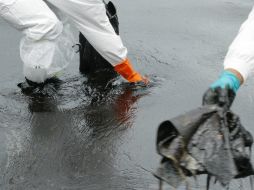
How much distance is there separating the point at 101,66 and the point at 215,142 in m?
2.96

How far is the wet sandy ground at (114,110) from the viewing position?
4062mm

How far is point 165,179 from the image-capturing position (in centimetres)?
298

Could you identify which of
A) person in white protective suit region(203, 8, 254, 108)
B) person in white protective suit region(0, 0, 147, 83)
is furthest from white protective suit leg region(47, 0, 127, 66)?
person in white protective suit region(203, 8, 254, 108)

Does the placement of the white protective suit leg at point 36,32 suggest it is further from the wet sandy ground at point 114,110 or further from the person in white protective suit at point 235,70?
the person in white protective suit at point 235,70

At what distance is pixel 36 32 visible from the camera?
5.02m

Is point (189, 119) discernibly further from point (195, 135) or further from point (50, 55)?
point (50, 55)

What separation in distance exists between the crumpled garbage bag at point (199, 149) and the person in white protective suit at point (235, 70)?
0.12m

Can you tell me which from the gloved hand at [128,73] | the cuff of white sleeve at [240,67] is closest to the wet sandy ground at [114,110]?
the gloved hand at [128,73]

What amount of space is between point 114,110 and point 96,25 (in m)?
0.81

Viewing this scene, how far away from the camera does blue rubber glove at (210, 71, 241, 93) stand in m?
3.21

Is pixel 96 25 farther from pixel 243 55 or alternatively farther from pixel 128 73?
pixel 243 55

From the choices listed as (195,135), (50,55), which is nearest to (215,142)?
(195,135)

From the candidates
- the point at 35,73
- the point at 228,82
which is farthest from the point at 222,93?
the point at 35,73

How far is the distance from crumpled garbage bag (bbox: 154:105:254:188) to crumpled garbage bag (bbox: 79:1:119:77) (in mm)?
2765
